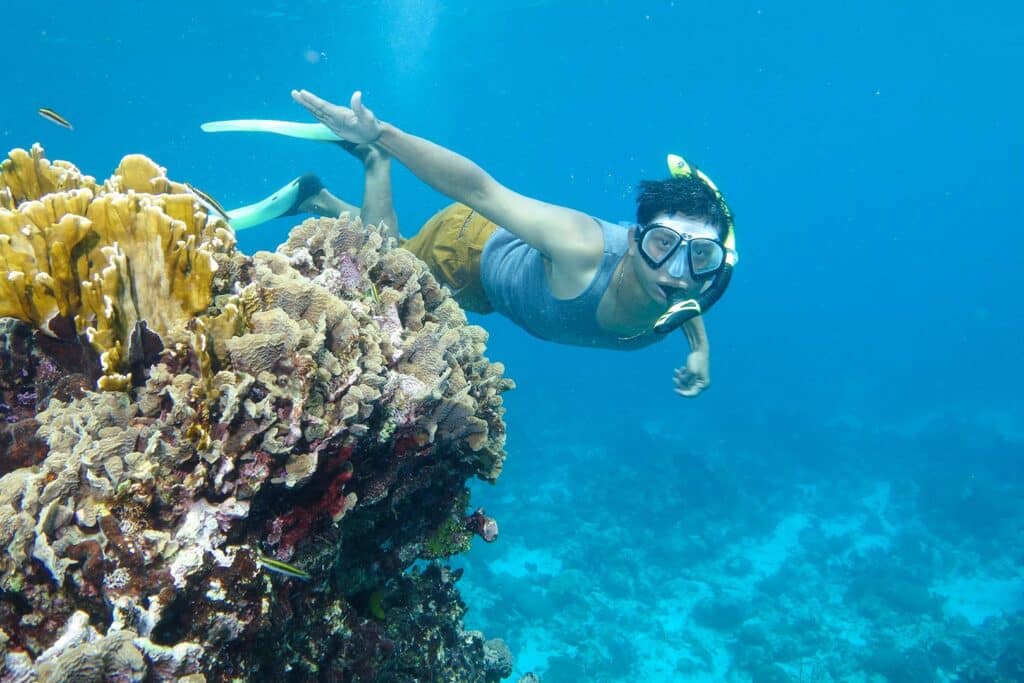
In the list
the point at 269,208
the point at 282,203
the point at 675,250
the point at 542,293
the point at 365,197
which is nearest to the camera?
the point at 675,250

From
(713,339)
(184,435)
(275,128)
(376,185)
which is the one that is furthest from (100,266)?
(713,339)

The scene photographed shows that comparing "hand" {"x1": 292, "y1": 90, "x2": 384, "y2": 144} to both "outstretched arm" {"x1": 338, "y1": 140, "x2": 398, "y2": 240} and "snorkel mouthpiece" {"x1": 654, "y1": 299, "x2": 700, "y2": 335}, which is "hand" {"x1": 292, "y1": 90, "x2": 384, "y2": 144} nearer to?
"outstretched arm" {"x1": 338, "y1": 140, "x2": 398, "y2": 240}

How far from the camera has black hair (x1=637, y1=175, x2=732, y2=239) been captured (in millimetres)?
4961

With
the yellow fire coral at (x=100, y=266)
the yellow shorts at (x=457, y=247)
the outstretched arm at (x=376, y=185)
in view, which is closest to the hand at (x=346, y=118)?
the outstretched arm at (x=376, y=185)

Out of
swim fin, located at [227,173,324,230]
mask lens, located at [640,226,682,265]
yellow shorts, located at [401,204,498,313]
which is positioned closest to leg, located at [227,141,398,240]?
swim fin, located at [227,173,324,230]

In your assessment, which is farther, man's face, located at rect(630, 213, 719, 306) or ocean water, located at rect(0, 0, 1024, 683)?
ocean water, located at rect(0, 0, 1024, 683)

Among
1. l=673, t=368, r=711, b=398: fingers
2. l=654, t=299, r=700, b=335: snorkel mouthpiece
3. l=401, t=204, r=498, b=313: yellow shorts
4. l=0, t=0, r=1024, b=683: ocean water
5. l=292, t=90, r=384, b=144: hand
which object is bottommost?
l=654, t=299, r=700, b=335: snorkel mouthpiece

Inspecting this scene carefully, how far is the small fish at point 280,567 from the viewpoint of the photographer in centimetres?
224

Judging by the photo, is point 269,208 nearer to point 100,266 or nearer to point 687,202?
point 100,266

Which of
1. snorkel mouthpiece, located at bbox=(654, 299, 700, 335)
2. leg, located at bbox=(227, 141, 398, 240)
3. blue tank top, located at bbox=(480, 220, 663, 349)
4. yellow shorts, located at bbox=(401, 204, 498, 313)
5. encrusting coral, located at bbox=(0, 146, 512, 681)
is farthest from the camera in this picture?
yellow shorts, located at bbox=(401, 204, 498, 313)

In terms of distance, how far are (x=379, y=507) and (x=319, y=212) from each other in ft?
15.7

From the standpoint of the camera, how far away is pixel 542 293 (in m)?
5.51

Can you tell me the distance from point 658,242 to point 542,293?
1.19 metres

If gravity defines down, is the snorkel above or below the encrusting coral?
above
